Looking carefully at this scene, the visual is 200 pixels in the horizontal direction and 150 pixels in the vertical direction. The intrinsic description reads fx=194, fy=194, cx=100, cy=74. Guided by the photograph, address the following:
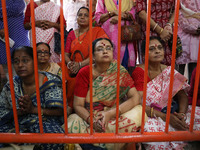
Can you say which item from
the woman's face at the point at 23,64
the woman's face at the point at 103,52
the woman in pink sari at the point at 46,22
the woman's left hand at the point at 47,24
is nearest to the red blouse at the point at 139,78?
the woman's face at the point at 103,52

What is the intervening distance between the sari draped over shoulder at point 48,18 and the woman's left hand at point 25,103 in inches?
45.3

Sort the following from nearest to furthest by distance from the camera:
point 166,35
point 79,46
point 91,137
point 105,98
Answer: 1. point 91,137
2. point 105,98
3. point 166,35
4. point 79,46

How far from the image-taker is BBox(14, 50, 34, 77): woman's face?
1734 mm

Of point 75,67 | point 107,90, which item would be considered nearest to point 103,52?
point 107,90

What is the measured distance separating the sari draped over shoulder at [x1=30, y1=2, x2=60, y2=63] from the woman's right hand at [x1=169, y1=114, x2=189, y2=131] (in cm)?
164

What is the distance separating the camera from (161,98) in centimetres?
197

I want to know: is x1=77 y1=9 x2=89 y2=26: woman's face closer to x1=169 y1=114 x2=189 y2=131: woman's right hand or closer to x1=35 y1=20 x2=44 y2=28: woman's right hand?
x1=35 y1=20 x2=44 y2=28: woman's right hand

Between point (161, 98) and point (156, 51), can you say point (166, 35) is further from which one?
point (161, 98)

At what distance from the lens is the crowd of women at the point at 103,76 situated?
65.7 inches

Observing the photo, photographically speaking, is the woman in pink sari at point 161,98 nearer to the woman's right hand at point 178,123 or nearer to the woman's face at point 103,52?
the woman's right hand at point 178,123

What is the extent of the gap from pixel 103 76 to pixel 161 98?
63 cm

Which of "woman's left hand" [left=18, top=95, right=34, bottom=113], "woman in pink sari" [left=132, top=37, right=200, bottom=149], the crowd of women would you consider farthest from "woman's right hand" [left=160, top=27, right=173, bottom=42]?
"woman's left hand" [left=18, top=95, right=34, bottom=113]

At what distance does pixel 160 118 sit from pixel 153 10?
4.36 feet

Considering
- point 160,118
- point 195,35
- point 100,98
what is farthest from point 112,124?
point 195,35
